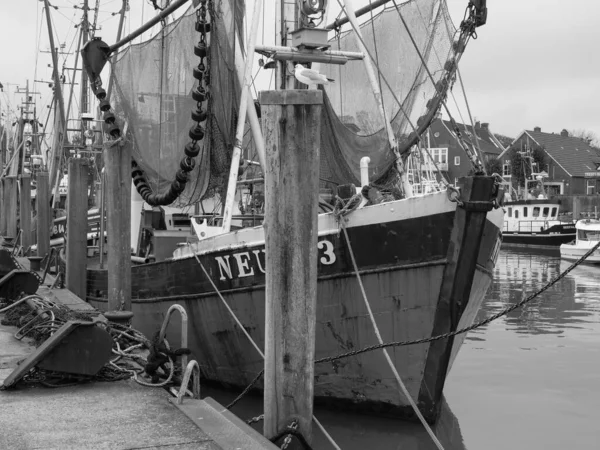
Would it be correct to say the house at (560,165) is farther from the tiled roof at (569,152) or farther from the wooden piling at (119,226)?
the wooden piling at (119,226)

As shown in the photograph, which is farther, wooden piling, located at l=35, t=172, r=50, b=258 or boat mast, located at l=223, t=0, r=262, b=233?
wooden piling, located at l=35, t=172, r=50, b=258

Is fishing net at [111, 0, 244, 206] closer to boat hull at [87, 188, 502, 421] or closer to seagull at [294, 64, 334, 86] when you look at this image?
boat hull at [87, 188, 502, 421]

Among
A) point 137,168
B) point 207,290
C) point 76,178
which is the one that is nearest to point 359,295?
point 207,290

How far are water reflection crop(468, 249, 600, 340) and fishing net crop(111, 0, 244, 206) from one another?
9.22 m

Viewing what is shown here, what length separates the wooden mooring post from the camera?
566 cm

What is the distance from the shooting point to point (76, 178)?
526 inches

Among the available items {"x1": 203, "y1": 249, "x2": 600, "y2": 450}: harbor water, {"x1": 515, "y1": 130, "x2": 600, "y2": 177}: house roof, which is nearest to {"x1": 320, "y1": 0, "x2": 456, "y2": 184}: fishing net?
{"x1": 203, "y1": 249, "x2": 600, "y2": 450}: harbor water

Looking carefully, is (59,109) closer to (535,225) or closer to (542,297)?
(542,297)

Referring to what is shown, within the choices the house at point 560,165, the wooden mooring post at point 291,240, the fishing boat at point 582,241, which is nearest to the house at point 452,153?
the house at point 560,165

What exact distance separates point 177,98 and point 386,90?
10.6 feet

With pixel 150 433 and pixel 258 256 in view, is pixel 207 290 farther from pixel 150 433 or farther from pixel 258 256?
pixel 150 433

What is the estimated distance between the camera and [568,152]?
245ft

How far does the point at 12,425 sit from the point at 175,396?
142 cm

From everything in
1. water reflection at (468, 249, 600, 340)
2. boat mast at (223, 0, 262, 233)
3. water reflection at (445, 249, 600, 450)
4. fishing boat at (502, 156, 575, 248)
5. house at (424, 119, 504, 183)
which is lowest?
water reflection at (468, 249, 600, 340)
